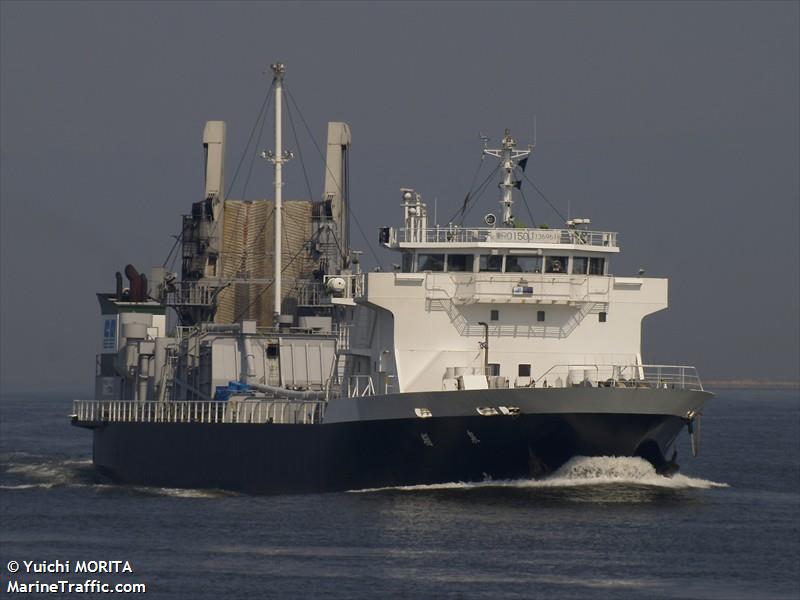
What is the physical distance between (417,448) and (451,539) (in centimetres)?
635

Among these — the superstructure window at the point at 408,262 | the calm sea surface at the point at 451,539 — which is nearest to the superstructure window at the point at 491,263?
the superstructure window at the point at 408,262

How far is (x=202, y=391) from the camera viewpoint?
52000mm

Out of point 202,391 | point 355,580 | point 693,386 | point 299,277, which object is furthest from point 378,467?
point 299,277

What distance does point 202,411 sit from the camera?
4584cm

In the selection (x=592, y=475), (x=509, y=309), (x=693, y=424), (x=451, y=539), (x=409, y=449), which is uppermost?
(x=509, y=309)

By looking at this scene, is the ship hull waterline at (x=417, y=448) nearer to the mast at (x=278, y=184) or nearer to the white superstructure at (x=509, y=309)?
the white superstructure at (x=509, y=309)

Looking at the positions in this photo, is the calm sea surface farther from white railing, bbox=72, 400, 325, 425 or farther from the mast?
the mast

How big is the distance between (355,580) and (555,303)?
41.1 feet

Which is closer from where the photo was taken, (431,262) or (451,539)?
(451,539)

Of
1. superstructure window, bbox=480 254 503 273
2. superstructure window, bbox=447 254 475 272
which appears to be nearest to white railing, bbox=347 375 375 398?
superstructure window, bbox=447 254 475 272

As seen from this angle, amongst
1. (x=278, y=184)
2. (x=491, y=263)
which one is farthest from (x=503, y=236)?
(x=278, y=184)

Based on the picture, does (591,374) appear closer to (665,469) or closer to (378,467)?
(665,469)

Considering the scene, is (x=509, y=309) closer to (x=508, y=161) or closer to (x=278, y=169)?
(x=508, y=161)

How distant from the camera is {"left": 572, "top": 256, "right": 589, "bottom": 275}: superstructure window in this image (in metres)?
39.1
